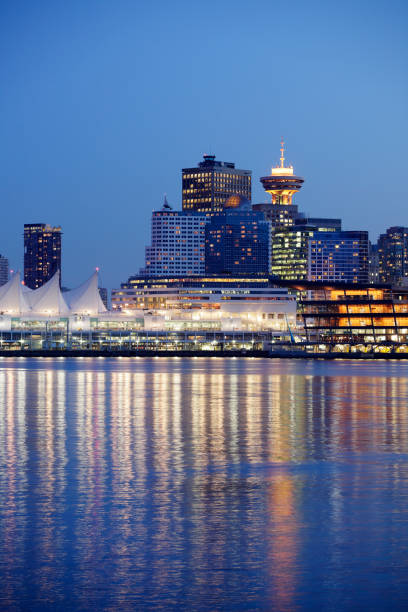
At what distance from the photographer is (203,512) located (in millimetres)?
20953

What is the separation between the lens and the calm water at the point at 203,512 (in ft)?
50.1

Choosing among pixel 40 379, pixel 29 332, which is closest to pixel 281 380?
pixel 40 379

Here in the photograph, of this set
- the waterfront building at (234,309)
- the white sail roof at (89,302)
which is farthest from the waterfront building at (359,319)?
the white sail roof at (89,302)

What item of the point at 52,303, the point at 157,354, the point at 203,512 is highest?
the point at 52,303

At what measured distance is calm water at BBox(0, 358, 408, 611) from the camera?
1527 centimetres

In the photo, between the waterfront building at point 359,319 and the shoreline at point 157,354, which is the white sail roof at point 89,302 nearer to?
the shoreline at point 157,354

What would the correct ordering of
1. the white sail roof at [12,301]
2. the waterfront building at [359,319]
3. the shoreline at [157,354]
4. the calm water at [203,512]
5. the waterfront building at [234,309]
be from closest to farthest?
the calm water at [203,512]
the shoreline at [157,354]
the waterfront building at [359,319]
the white sail roof at [12,301]
the waterfront building at [234,309]

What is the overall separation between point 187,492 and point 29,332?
14340cm

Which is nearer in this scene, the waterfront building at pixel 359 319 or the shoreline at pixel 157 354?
the shoreline at pixel 157 354

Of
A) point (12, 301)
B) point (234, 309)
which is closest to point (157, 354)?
point (12, 301)

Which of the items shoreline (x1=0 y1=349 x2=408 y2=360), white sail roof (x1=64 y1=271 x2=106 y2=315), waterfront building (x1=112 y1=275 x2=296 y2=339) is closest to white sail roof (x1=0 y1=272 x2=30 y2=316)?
shoreline (x1=0 y1=349 x2=408 y2=360)

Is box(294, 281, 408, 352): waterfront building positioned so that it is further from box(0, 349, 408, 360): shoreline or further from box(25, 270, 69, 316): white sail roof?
box(25, 270, 69, 316): white sail roof

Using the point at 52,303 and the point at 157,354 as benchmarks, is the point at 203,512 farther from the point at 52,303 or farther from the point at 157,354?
the point at 52,303

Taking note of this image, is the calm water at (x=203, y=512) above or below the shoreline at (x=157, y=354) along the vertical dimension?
below
